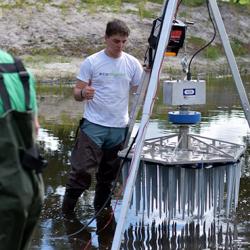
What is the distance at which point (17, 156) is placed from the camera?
2.88 m

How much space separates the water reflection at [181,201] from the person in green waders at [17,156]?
273cm

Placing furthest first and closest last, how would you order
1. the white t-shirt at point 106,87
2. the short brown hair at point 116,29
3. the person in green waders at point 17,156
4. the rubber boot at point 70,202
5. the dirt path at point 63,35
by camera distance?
1. the dirt path at point 63,35
2. the rubber boot at point 70,202
3. the white t-shirt at point 106,87
4. the short brown hair at point 116,29
5. the person in green waders at point 17,156

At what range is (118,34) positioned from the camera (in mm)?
6246

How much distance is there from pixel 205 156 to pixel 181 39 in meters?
1.02

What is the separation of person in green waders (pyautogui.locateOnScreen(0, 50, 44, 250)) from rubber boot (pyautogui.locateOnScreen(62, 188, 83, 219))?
3.47 m

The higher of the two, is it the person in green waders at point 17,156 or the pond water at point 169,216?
the person in green waders at point 17,156

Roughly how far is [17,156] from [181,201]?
9.86 ft

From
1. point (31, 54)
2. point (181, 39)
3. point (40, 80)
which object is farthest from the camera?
point (31, 54)

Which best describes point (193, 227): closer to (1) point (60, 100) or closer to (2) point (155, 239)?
(2) point (155, 239)

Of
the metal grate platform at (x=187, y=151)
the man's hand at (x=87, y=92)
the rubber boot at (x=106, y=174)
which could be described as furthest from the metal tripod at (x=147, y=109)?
the rubber boot at (x=106, y=174)

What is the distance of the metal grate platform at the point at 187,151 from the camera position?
18.3 ft

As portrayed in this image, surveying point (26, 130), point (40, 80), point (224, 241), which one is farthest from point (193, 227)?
point (40, 80)

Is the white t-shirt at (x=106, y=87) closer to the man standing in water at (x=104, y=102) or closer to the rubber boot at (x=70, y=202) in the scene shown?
the man standing in water at (x=104, y=102)

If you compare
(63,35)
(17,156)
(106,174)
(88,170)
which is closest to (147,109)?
(88,170)
